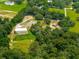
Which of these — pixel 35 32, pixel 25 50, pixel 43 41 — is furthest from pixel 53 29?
pixel 25 50

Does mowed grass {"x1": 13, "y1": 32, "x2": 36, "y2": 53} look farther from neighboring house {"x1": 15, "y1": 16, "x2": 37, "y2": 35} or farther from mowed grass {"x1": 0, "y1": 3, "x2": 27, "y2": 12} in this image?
mowed grass {"x1": 0, "y1": 3, "x2": 27, "y2": 12}

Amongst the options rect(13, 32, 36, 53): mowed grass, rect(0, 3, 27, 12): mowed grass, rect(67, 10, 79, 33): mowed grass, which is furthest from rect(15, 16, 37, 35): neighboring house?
rect(0, 3, 27, 12): mowed grass

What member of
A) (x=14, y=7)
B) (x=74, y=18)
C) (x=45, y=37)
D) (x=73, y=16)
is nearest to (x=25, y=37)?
(x=45, y=37)

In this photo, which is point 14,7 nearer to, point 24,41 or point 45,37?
point 24,41

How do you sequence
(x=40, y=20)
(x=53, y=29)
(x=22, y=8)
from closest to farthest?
(x=53, y=29) → (x=40, y=20) → (x=22, y=8)

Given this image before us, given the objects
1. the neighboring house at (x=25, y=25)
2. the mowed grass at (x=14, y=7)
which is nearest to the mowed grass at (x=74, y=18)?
the neighboring house at (x=25, y=25)

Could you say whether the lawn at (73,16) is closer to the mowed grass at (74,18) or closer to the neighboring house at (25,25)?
the mowed grass at (74,18)

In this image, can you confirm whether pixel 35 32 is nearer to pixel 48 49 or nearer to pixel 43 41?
pixel 43 41
